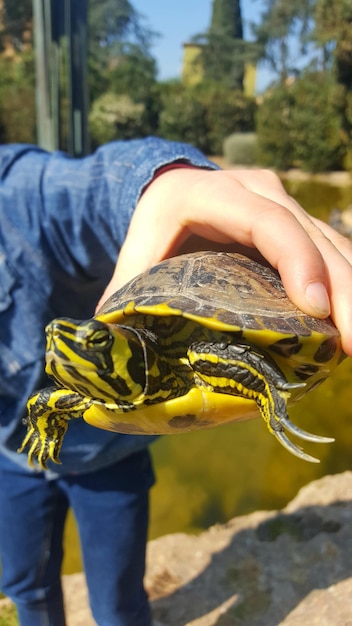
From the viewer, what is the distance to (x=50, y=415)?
135 centimetres

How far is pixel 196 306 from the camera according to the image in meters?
1.25

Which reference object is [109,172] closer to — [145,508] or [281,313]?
[281,313]

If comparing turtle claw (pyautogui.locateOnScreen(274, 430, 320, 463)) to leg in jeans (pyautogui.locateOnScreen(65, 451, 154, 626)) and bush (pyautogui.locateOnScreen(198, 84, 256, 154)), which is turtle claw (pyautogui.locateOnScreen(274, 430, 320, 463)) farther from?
bush (pyautogui.locateOnScreen(198, 84, 256, 154))

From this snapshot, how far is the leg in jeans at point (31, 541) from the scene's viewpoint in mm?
2021

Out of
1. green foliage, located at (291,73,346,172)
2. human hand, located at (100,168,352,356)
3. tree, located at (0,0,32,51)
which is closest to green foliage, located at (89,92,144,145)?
tree, located at (0,0,32,51)

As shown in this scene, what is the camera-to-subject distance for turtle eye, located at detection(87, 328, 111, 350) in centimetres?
112

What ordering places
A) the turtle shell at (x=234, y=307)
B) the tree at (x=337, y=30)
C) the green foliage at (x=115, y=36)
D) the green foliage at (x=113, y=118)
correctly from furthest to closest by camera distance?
1. the green foliage at (x=115, y=36)
2. the green foliage at (x=113, y=118)
3. the tree at (x=337, y=30)
4. the turtle shell at (x=234, y=307)

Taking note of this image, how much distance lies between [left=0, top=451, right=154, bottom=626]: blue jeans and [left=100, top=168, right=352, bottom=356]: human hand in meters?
0.92

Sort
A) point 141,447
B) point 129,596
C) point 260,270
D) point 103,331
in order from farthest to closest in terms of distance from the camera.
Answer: point 129,596 → point 141,447 → point 260,270 → point 103,331

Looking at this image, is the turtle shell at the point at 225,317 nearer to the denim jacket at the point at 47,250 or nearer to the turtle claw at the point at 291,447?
the turtle claw at the point at 291,447

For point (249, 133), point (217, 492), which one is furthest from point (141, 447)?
point (249, 133)

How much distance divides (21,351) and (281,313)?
101cm

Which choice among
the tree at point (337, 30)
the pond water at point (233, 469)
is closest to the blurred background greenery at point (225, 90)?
the tree at point (337, 30)

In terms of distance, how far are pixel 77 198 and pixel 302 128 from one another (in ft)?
56.2
